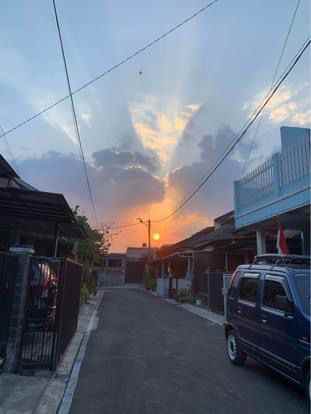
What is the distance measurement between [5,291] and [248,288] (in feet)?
14.0

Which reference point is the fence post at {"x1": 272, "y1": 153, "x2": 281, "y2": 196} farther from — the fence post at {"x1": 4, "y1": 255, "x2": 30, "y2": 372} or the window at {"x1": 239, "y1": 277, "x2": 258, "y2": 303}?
the fence post at {"x1": 4, "y1": 255, "x2": 30, "y2": 372}

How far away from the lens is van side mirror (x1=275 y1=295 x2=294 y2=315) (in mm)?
4416

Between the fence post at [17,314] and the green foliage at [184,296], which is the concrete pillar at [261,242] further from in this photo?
the green foliage at [184,296]

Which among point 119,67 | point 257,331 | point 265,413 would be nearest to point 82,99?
point 119,67

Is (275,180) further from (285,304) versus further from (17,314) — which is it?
(17,314)

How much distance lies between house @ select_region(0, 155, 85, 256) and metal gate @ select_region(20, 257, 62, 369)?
60.6 inches

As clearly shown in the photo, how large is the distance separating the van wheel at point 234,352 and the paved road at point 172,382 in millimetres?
147

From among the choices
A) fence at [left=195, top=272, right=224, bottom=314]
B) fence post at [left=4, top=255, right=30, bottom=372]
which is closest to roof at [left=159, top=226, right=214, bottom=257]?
fence at [left=195, top=272, right=224, bottom=314]

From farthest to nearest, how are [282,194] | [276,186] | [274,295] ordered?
1. [276,186]
2. [282,194]
3. [274,295]

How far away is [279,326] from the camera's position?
4676 mm

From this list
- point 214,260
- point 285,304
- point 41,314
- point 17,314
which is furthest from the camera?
point 214,260

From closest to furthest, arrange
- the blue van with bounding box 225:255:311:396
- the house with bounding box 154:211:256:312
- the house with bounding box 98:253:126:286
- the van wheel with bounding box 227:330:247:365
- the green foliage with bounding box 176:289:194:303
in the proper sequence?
1. the blue van with bounding box 225:255:311:396
2. the van wheel with bounding box 227:330:247:365
3. the house with bounding box 154:211:256:312
4. the green foliage with bounding box 176:289:194:303
5. the house with bounding box 98:253:126:286

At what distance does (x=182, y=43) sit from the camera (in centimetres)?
930

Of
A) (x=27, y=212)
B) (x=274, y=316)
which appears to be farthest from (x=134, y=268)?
(x=274, y=316)
